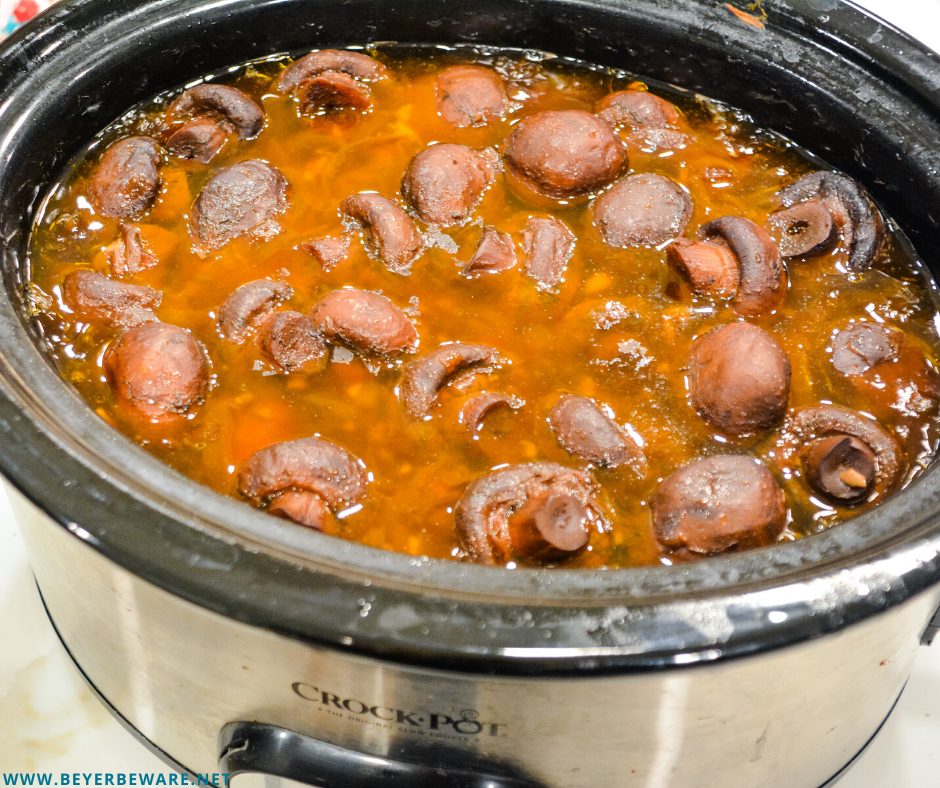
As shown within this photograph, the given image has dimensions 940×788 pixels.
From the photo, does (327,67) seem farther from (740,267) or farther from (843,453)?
(843,453)

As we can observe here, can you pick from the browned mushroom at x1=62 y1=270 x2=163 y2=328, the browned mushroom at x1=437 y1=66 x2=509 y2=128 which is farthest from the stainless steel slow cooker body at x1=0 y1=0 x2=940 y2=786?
the browned mushroom at x1=437 y1=66 x2=509 y2=128

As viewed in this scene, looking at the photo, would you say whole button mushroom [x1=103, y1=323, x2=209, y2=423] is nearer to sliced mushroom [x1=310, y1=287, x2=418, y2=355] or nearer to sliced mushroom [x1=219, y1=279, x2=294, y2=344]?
sliced mushroom [x1=219, y1=279, x2=294, y2=344]

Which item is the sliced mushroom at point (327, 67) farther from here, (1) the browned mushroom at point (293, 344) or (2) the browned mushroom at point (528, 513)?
(2) the browned mushroom at point (528, 513)

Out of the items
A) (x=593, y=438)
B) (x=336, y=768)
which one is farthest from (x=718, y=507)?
(x=336, y=768)

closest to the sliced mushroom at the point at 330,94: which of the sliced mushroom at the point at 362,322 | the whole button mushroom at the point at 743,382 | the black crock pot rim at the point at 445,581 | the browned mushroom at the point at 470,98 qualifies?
the browned mushroom at the point at 470,98

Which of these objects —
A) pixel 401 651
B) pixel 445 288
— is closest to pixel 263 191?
pixel 445 288

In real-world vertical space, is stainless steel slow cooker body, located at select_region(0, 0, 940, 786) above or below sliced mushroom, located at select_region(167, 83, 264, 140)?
below
